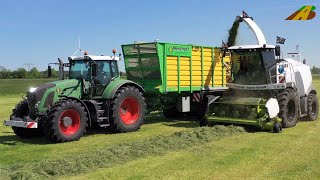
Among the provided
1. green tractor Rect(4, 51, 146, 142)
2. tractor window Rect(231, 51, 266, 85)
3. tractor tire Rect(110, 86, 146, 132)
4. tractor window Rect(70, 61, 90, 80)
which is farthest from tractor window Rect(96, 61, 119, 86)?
tractor window Rect(231, 51, 266, 85)

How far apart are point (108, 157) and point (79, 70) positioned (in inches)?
171

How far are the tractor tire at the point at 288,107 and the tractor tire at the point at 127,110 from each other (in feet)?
13.3

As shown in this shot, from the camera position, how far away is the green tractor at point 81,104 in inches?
384

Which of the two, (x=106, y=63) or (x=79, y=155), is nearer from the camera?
(x=79, y=155)

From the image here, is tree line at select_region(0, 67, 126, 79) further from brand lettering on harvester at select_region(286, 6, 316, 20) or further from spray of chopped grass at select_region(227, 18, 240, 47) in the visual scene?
brand lettering on harvester at select_region(286, 6, 316, 20)

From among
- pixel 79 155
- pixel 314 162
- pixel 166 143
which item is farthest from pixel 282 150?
pixel 79 155

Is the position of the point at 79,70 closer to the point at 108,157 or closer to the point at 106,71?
the point at 106,71

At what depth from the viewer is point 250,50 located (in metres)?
12.1

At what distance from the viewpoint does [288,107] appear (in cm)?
1192

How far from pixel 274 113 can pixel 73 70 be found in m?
5.86

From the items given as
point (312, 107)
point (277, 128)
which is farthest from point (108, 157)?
point (312, 107)

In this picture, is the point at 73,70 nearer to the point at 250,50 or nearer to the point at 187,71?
the point at 187,71

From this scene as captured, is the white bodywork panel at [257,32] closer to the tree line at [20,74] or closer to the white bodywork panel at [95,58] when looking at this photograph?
the white bodywork panel at [95,58]

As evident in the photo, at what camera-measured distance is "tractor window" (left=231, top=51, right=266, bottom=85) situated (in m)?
12.1
